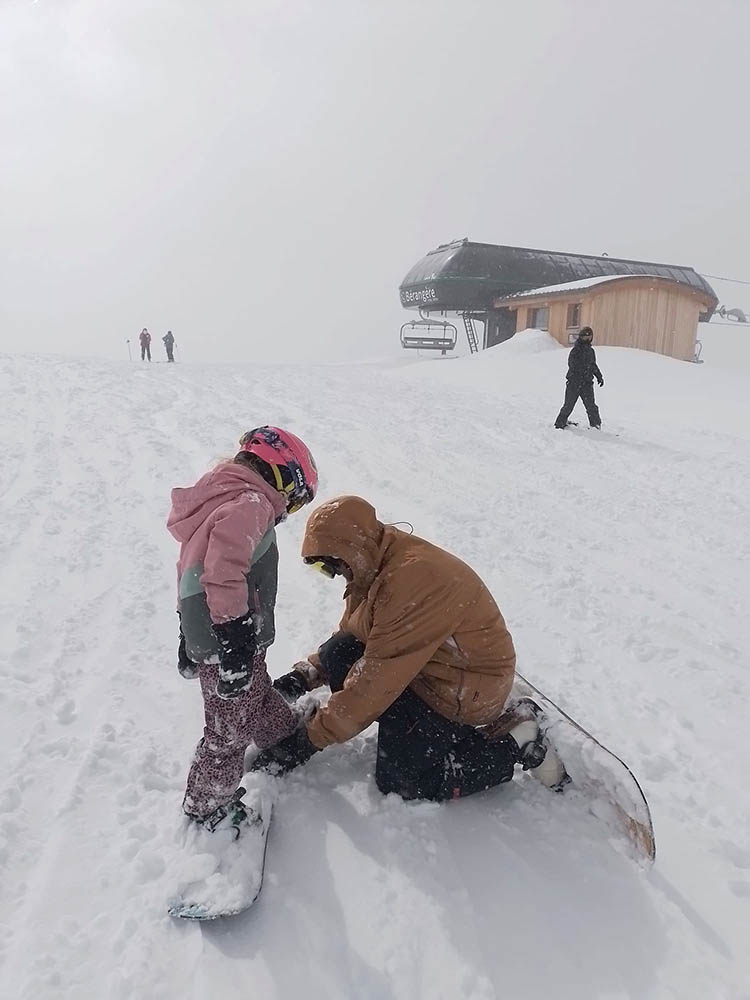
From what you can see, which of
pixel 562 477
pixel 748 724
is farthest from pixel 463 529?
pixel 748 724

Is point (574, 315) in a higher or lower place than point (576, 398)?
higher

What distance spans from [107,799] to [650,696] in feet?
8.32

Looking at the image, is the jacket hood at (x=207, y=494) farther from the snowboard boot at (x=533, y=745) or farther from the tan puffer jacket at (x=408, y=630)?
the snowboard boot at (x=533, y=745)

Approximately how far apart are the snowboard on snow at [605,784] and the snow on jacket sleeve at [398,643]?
65cm

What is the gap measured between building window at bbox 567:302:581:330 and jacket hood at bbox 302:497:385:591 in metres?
22.4

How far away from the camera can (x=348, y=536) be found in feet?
7.62

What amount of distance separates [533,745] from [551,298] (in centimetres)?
2365

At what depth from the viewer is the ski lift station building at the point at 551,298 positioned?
2278 centimetres

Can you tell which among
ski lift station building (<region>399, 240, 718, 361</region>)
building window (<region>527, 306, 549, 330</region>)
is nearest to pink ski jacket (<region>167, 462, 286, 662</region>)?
ski lift station building (<region>399, 240, 718, 361</region>)

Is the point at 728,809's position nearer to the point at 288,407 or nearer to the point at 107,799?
the point at 107,799

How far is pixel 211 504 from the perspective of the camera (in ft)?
7.31

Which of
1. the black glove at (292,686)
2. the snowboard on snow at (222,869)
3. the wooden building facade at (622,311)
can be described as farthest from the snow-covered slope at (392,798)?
the wooden building facade at (622,311)

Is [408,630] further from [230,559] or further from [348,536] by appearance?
[230,559]

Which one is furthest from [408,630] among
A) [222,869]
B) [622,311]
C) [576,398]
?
[622,311]
